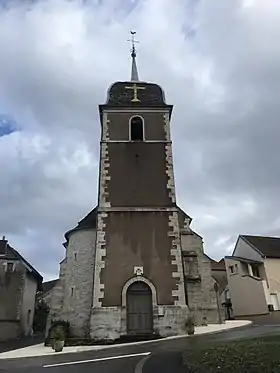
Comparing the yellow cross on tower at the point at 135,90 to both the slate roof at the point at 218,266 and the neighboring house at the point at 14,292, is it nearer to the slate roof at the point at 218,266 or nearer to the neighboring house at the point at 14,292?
the neighboring house at the point at 14,292

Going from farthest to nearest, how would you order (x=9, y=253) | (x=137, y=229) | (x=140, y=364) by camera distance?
1. (x=9, y=253)
2. (x=137, y=229)
3. (x=140, y=364)

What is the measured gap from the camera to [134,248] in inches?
825

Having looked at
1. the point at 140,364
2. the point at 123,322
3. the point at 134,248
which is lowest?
the point at 140,364

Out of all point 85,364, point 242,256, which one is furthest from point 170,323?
point 242,256

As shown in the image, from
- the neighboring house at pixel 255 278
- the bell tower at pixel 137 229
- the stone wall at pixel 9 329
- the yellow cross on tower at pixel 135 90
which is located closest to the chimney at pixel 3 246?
the stone wall at pixel 9 329

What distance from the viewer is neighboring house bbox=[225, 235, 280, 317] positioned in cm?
3584

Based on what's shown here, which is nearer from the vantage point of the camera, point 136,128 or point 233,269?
point 136,128

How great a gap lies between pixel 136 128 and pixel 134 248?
8.55 meters

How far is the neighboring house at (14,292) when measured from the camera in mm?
28750

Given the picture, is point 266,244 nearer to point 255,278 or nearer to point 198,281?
point 255,278

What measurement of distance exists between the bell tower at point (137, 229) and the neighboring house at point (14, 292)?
12.3 m

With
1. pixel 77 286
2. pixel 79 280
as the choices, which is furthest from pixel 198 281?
pixel 77 286

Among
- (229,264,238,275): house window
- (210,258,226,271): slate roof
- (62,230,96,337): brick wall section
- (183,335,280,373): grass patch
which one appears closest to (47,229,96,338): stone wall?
(62,230,96,337): brick wall section

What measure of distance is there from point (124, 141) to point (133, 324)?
35.8ft
